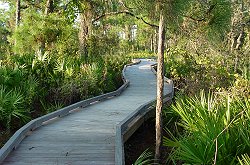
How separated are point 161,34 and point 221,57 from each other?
10.7 metres

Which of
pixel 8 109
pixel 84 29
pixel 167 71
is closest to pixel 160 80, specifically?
pixel 8 109

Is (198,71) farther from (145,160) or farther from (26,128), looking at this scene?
(26,128)

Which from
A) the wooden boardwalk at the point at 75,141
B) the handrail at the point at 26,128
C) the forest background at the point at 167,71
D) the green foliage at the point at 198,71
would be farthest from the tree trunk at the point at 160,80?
the green foliage at the point at 198,71

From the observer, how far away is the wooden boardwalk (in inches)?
208

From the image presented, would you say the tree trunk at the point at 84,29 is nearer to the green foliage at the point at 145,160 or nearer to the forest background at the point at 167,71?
the forest background at the point at 167,71

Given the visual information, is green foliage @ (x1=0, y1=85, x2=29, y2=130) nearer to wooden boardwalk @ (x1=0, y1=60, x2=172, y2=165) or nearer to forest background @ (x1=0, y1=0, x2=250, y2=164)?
forest background @ (x1=0, y1=0, x2=250, y2=164)

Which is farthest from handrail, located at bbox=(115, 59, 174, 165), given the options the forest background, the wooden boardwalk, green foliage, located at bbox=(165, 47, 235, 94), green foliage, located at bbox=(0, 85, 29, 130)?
green foliage, located at bbox=(0, 85, 29, 130)

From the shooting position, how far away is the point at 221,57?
15.7m

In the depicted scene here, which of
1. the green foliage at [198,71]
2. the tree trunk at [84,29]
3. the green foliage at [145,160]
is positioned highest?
the tree trunk at [84,29]

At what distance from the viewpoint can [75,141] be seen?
6.27 m

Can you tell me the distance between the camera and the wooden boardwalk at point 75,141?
5.27 meters

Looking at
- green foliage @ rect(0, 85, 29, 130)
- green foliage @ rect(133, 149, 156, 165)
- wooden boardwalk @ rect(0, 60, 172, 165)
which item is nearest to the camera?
green foliage @ rect(133, 149, 156, 165)

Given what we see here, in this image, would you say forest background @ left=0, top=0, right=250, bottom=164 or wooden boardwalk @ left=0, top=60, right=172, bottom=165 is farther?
wooden boardwalk @ left=0, top=60, right=172, bottom=165

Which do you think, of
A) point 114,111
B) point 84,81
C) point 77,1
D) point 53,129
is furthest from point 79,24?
point 53,129
